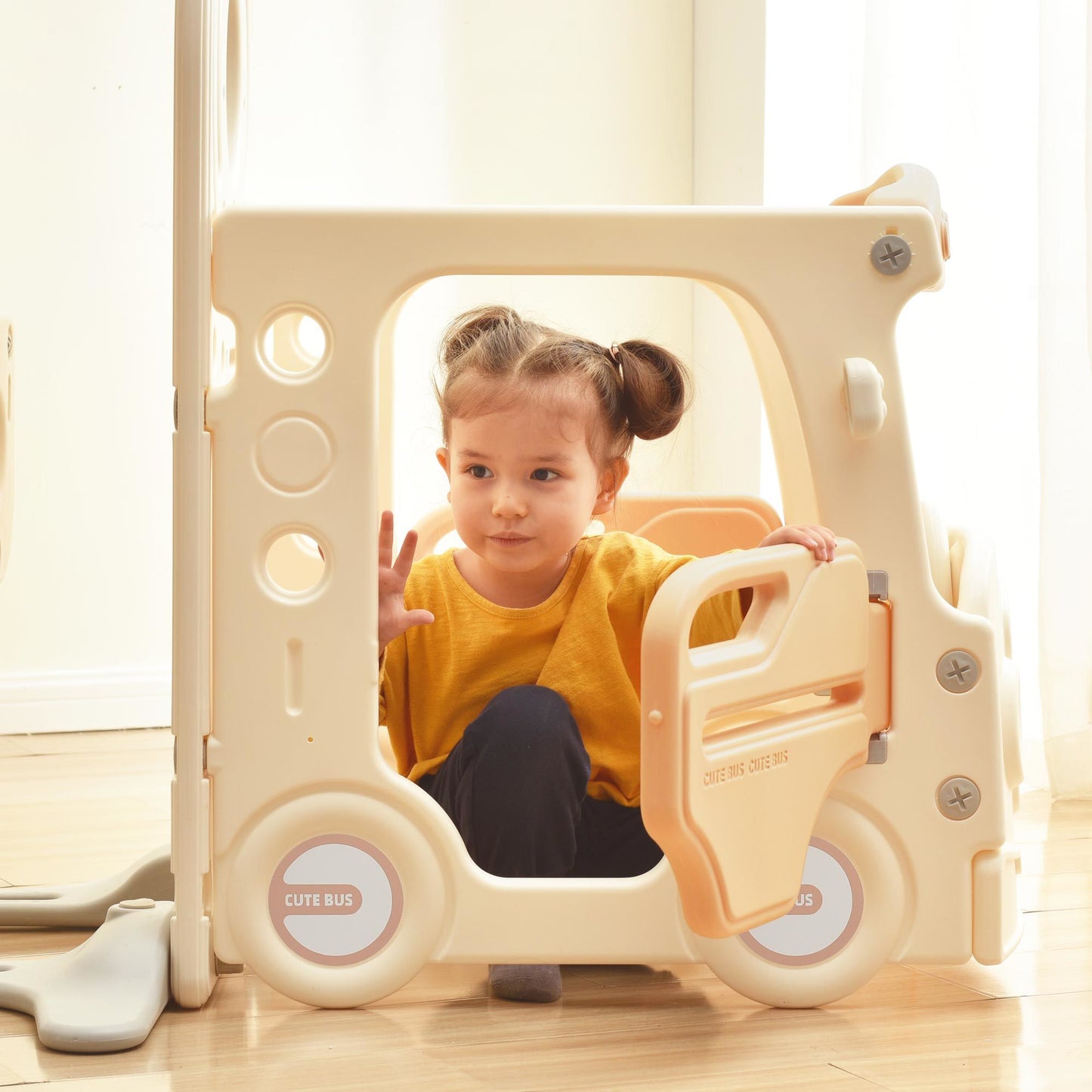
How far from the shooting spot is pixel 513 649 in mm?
986

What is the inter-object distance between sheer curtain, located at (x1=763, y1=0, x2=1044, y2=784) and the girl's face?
78 centimetres

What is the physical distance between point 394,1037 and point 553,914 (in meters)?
0.12

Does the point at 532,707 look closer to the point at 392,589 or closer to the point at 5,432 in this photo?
the point at 392,589

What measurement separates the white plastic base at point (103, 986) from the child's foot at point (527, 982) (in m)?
0.20

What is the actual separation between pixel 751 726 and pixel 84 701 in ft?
4.83

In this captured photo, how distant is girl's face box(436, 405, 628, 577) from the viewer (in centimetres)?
94

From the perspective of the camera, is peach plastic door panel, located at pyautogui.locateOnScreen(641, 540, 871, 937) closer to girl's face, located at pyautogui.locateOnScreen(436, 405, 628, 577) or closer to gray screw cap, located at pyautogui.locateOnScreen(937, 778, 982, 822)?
gray screw cap, located at pyautogui.locateOnScreen(937, 778, 982, 822)

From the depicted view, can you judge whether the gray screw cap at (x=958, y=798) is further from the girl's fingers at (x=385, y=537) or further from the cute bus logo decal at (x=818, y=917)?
the girl's fingers at (x=385, y=537)

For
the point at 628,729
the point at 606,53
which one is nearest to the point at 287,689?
the point at 628,729

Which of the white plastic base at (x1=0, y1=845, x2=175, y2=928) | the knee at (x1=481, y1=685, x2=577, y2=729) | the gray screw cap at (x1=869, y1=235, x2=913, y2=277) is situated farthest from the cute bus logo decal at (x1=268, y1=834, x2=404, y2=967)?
the gray screw cap at (x1=869, y1=235, x2=913, y2=277)

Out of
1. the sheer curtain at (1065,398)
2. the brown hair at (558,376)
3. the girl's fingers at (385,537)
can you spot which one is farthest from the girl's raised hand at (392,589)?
the sheer curtain at (1065,398)

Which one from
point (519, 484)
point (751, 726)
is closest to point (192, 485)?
point (519, 484)

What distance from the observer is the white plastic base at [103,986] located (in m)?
0.77

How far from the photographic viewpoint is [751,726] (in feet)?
2.54
